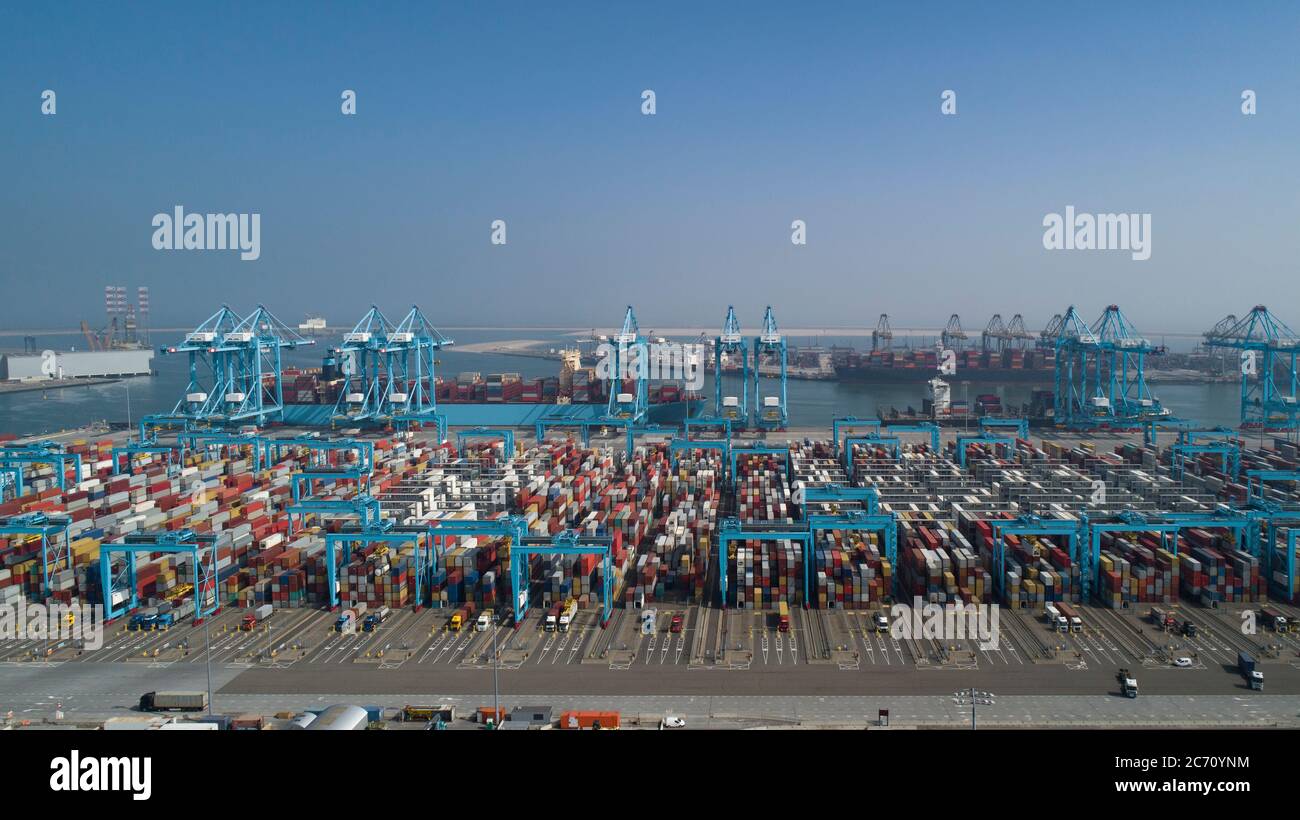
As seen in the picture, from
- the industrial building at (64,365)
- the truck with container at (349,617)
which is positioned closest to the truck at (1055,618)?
the truck with container at (349,617)

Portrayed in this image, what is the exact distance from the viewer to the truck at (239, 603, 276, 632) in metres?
12.9

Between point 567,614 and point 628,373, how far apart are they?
2565cm

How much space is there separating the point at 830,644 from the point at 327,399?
34.8 m

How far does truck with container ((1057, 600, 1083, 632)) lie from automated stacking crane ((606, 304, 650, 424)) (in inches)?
881

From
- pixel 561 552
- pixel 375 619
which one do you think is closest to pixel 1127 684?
pixel 561 552

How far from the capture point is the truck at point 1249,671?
33.5ft

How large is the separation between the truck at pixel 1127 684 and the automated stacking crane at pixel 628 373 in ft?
81.3

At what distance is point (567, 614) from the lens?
12.9 metres

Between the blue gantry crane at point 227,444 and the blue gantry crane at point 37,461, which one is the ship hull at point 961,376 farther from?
the blue gantry crane at point 37,461

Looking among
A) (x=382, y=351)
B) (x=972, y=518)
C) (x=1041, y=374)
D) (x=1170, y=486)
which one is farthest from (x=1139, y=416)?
(x=382, y=351)

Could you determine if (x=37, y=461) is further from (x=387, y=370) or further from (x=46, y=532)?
(x=387, y=370)

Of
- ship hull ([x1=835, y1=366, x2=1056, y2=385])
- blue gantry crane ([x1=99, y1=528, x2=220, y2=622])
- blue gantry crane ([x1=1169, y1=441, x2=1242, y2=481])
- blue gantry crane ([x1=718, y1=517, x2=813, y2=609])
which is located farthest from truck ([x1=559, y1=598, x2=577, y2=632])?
ship hull ([x1=835, y1=366, x2=1056, y2=385])

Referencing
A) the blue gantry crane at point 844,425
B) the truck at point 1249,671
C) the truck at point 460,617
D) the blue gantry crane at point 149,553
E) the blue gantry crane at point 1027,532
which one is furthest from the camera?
the blue gantry crane at point 844,425

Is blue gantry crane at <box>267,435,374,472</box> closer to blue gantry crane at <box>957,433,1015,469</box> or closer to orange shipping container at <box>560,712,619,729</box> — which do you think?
orange shipping container at <box>560,712,619,729</box>
